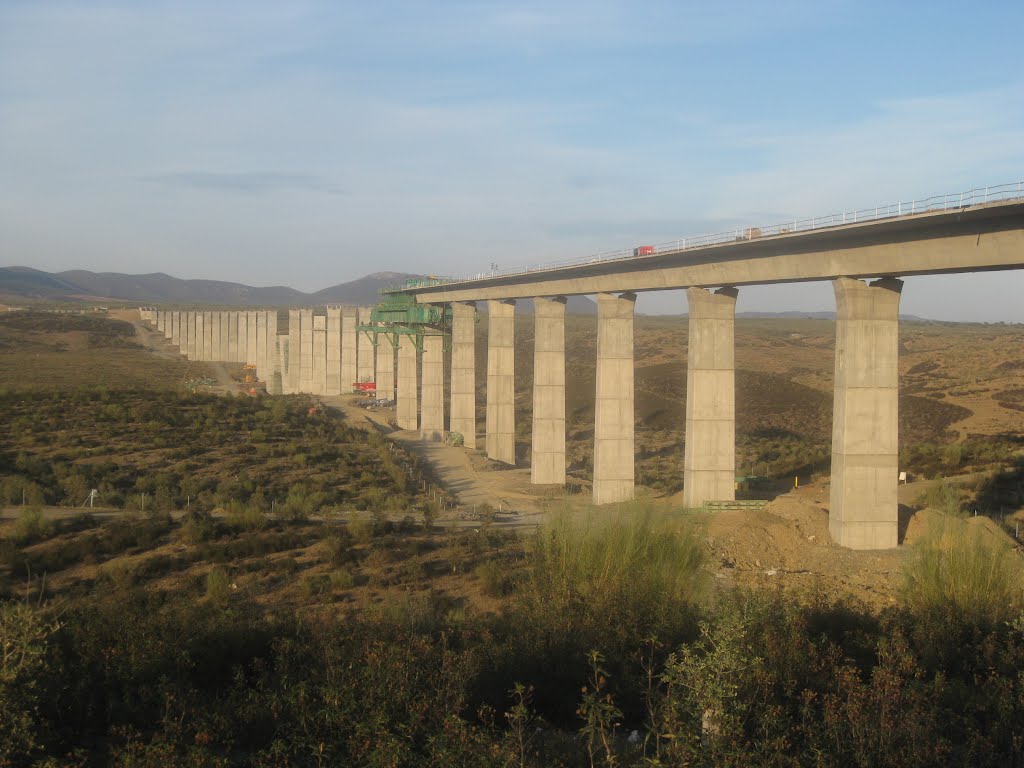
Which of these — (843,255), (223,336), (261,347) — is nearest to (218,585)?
(843,255)

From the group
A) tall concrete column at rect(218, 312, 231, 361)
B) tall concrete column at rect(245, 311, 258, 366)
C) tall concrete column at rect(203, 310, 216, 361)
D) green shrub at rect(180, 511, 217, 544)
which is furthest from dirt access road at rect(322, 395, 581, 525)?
tall concrete column at rect(203, 310, 216, 361)

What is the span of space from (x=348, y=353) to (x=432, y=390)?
74.9 ft

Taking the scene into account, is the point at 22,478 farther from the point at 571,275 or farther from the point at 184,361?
the point at 184,361

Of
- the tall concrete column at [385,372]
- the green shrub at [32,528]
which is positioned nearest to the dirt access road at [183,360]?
the tall concrete column at [385,372]

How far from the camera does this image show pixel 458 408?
5194cm

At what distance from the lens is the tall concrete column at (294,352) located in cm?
7856

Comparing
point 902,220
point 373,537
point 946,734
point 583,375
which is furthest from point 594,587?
point 583,375

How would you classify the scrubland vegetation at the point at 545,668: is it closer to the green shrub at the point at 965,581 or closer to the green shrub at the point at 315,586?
the green shrub at the point at 965,581

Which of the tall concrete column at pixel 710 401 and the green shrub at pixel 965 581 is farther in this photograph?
the tall concrete column at pixel 710 401

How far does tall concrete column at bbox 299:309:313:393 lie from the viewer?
252 ft

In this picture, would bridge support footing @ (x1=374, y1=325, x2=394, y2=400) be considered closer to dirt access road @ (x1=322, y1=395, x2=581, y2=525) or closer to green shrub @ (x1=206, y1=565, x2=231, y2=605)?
dirt access road @ (x1=322, y1=395, x2=581, y2=525)

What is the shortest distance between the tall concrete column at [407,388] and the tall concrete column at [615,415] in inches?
1104

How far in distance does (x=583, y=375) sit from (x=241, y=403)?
4618 centimetres

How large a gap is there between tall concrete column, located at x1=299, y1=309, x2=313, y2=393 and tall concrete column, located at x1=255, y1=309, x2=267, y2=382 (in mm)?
17023
